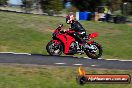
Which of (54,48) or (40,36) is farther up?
(54,48)

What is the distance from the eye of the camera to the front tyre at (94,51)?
21266 mm

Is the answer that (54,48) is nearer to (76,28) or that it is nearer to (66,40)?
(66,40)

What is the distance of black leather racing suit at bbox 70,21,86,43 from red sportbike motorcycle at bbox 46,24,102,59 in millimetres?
166

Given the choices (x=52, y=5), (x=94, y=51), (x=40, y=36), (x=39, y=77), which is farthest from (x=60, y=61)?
(x=52, y=5)

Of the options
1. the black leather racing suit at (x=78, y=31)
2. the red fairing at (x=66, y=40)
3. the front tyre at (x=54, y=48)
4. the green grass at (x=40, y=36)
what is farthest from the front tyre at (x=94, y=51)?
the green grass at (x=40, y=36)

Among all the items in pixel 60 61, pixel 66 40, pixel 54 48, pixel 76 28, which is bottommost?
pixel 60 61

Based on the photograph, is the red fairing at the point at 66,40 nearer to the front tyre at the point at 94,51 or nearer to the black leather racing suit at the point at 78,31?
the black leather racing suit at the point at 78,31

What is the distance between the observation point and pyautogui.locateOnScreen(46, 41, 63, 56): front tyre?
68.6ft

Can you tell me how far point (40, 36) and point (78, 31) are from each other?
7.27m

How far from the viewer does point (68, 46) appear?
21.3 m

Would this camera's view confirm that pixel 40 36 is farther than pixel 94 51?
Yes

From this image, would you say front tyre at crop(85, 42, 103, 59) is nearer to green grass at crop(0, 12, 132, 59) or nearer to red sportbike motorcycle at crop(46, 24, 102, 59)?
red sportbike motorcycle at crop(46, 24, 102, 59)

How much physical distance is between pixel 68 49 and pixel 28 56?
7.12 ft

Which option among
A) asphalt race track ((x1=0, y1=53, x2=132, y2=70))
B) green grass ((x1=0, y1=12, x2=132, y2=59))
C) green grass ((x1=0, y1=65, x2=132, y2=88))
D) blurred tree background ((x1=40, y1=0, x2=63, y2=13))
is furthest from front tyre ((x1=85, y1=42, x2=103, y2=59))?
blurred tree background ((x1=40, y1=0, x2=63, y2=13))
